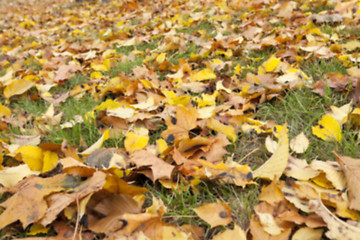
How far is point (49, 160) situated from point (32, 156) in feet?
0.22

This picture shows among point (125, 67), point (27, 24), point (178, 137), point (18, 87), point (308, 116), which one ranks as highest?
point (27, 24)

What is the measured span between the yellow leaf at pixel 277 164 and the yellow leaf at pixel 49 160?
0.84 metres

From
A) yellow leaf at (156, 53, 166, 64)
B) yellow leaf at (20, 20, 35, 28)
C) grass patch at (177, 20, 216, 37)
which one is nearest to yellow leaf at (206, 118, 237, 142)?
yellow leaf at (156, 53, 166, 64)

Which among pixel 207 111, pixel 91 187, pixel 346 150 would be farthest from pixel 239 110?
pixel 91 187

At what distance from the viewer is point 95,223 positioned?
0.83 m

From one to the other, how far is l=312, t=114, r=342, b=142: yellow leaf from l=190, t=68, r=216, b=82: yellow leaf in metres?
0.72

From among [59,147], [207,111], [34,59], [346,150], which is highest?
[34,59]

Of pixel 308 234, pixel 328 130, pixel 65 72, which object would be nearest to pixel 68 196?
pixel 308 234

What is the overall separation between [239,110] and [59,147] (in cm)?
88

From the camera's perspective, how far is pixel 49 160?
1117 mm

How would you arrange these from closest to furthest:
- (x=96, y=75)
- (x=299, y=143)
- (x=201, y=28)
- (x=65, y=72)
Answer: (x=299, y=143) < (x=96, y=75) < (x=65, y=72) < (x=201, y=28)

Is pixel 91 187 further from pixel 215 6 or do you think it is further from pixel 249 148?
pixel 215 6

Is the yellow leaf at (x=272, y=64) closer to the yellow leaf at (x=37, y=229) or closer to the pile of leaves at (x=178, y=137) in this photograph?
the pile of leaves at (x=178, y=137)

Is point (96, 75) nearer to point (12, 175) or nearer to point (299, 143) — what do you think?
point (12, 175)
